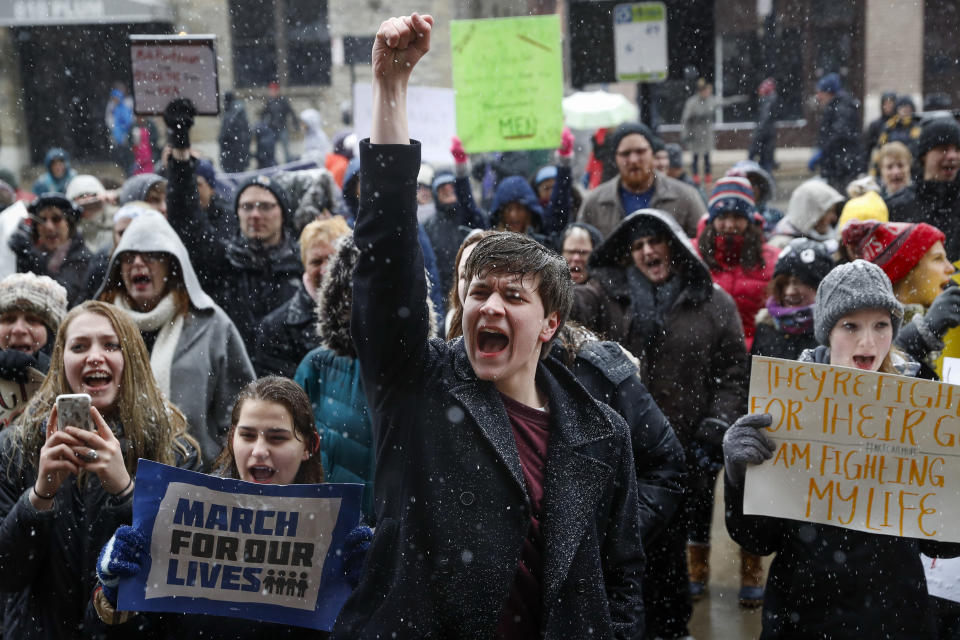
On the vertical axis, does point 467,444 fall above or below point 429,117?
below

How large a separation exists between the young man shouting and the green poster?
4.91 meters

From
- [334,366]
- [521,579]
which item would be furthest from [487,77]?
[521,579]

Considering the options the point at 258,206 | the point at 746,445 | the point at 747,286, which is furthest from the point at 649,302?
the point at 258,206

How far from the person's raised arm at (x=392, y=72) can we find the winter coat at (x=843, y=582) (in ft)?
5.16

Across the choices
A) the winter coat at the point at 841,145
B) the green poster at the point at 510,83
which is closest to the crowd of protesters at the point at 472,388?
the green poster at the point at 510,83

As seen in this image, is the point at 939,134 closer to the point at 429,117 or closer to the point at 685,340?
the point at 685,340

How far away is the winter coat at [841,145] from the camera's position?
1353 centimetres

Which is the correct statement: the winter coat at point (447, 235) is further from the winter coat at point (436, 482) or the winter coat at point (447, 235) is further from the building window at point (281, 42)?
the building window at point (281, 42)

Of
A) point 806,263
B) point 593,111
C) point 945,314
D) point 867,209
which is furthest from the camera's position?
point 593,111

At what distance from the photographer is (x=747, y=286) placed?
5602 millimetres

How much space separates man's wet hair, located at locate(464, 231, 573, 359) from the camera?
2.46 meters

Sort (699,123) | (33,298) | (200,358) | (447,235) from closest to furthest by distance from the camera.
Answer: (33,298), (200,358), (447,235), (699,123)

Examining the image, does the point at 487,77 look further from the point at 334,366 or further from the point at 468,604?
the point at 468,604

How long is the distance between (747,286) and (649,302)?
3.30ft
